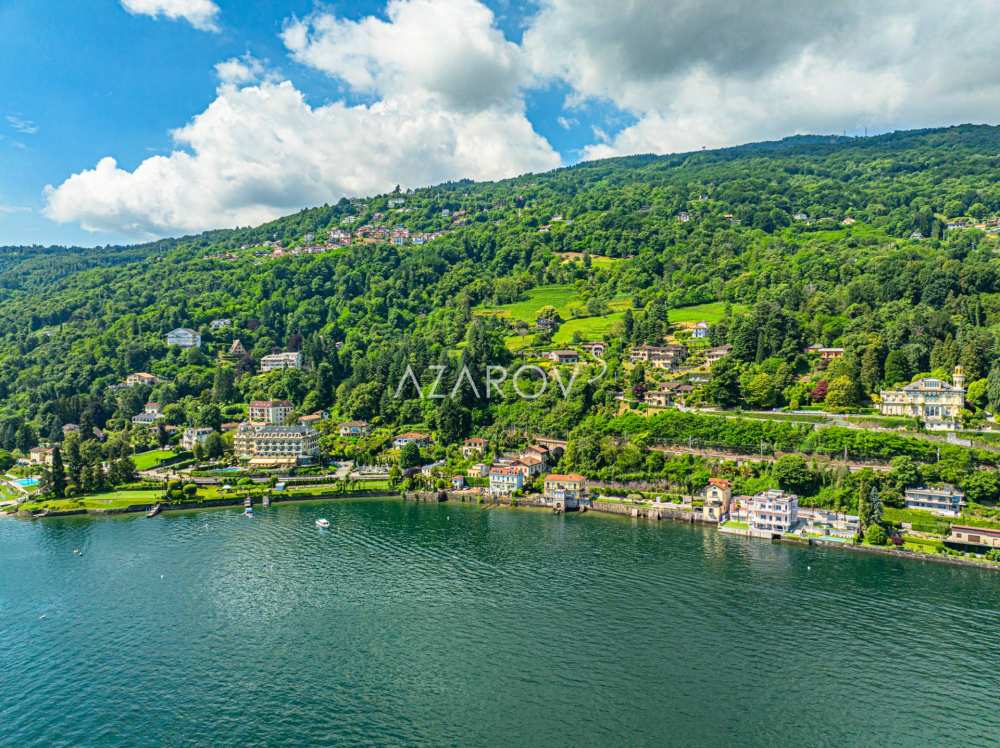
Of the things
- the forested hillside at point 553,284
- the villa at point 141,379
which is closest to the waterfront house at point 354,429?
the forested hillside at point 553,284

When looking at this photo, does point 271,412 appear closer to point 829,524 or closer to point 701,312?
point 701,312

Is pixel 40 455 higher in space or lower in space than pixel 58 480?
higher

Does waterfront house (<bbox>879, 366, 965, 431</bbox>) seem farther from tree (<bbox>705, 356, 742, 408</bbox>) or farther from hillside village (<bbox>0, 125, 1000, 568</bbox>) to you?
tree (<bbox>705, 356, 742, 408</bbox>)

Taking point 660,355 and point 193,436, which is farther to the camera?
point 193,436

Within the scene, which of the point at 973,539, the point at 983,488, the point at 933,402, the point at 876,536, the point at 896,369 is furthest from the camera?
the point at 896,369

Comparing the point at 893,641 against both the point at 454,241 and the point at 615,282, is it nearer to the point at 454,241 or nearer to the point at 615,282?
the point at 615,282

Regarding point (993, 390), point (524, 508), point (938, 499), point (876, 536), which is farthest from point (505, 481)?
point (993, 390)
